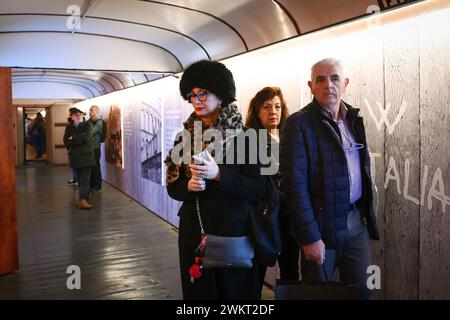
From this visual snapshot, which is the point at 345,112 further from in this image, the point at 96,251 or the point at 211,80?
the point at 96,251

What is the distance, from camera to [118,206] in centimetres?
855

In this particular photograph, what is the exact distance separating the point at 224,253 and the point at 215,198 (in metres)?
0.26

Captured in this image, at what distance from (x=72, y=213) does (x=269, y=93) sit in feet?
18.6

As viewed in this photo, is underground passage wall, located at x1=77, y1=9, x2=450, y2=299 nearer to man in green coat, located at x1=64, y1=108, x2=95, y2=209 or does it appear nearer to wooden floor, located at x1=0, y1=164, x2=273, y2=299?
wooden floor, located at x1=0, y1=164, x2=273, y2=299

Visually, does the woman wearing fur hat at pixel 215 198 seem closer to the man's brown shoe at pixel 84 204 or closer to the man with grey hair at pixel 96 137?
the man's brown shoe at pixel 84 204

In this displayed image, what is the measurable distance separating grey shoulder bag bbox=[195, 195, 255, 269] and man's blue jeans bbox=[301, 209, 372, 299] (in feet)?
1.52

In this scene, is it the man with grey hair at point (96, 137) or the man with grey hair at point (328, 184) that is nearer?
the man with grey hair at point (328, 184)

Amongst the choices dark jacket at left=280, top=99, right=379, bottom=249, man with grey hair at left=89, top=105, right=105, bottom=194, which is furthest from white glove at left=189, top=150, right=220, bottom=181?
man with grey hair at left=89, top=105, right=105, bottom=194

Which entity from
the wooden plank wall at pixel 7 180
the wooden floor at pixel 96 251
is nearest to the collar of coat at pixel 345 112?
the wooden floor at pixel 96 251

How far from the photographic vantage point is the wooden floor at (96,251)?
13.7ft

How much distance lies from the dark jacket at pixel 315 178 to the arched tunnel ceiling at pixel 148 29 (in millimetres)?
920

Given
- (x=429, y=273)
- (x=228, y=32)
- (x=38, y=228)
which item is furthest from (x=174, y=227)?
(x=429, y=273)

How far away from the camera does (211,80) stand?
2.22m

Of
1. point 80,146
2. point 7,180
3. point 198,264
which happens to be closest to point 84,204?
point 80,146
